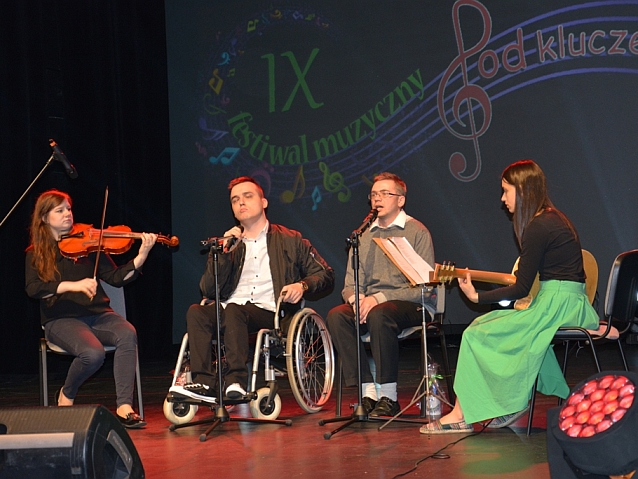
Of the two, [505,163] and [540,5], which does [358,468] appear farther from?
[540,5]

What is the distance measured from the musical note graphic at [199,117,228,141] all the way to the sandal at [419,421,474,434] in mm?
4299

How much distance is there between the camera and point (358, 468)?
3.01 m

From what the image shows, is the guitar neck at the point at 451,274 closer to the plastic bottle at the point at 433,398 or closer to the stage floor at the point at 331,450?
the plastic bottle at the point at 433,398

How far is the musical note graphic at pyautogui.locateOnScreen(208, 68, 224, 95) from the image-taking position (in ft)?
24.3

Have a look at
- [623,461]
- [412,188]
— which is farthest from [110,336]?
[412,188]

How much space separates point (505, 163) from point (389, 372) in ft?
10.6

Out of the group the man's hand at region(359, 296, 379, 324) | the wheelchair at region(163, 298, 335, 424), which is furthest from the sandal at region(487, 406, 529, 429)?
Answer: the wheelchair at region(163, 298, 335, 424)

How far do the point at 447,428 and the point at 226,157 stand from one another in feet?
13.9

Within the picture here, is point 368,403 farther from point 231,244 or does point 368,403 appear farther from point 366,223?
point 231,244

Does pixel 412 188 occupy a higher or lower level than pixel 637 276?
higher

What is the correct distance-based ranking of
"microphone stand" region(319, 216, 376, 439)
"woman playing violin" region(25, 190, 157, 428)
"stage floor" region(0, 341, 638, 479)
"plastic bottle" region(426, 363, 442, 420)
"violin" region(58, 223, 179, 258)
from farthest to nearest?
"violin" region(58, 223, 179, 258) < "woman playing violin" region(25, 190, 157, 428) < "plastic bottle" region(426, 363, 442, 420) < "microphone stand" region(319, 216, 376, 439) < "stage floor" region(0, 341, 638, 479)

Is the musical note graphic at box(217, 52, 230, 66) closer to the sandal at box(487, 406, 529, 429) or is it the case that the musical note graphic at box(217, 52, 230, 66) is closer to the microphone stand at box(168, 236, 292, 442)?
the microphone stand at box(168, 236, 292, 442)

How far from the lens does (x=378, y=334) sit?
3959 mm

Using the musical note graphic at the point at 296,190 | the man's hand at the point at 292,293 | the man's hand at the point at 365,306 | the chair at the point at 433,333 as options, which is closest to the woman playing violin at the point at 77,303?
the man's hand at the point at 292,293
